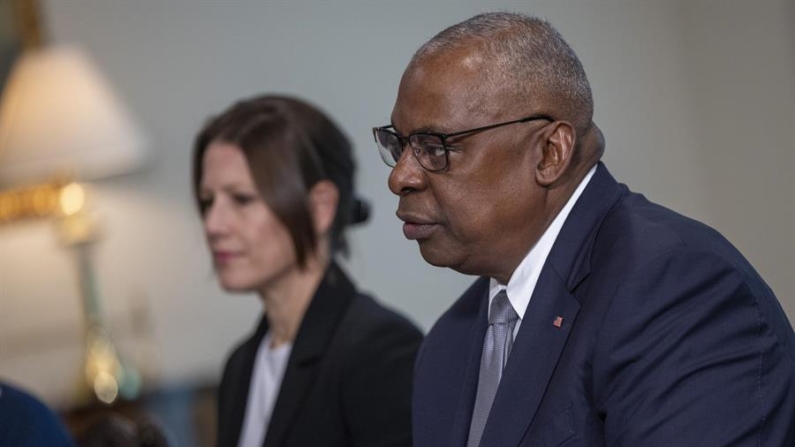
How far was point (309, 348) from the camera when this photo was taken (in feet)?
10.4

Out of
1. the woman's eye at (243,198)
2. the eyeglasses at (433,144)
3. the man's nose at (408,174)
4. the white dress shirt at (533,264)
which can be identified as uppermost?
the eyeglasses at (433,144)

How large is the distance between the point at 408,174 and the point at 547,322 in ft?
1.12

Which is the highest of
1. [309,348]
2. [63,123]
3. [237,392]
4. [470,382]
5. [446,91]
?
[446,91]

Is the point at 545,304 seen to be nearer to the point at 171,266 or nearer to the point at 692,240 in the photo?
the point at 692,240

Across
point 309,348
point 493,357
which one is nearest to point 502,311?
point 493,357

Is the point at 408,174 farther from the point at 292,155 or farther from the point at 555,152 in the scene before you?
the point at 292,155

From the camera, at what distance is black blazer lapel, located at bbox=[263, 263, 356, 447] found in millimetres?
3100

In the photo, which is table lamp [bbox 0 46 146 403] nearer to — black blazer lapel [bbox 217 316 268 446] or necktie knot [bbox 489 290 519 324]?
Answer: black blazer lapel [bbox 217 316 268 446]

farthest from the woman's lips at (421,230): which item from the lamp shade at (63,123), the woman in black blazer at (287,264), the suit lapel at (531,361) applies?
the lamp shade at (63,123)

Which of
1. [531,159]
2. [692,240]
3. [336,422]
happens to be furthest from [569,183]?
[336,422]

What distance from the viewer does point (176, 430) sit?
17.9 ft

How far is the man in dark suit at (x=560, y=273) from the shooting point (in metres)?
1.80

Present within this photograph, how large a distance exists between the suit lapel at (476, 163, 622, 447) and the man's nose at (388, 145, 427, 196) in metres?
0.26

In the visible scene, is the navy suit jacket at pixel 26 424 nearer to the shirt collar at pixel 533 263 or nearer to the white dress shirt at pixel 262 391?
the white dress shirt at pixel 262 391
